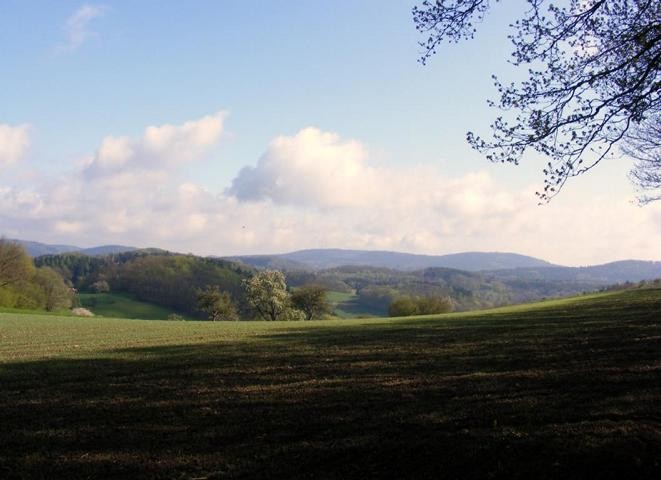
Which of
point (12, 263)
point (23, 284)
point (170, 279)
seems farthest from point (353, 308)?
point (12, 263)

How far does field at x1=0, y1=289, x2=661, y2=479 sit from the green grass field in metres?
107

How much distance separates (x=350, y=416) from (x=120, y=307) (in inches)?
4872

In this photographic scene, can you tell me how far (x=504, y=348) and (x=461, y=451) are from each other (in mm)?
11489

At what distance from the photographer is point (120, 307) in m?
122

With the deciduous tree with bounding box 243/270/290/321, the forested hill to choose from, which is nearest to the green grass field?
the forested hill

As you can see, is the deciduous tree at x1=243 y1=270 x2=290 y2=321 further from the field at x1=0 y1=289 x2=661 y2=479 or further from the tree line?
the field at x1=0 y1=289 x2=661 y2=479

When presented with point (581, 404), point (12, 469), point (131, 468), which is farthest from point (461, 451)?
point (12, 469)

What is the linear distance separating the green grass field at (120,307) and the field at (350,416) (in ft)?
350

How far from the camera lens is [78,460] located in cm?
728

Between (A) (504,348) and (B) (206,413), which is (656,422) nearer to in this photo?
(B) (206,413)

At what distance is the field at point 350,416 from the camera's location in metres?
6.32

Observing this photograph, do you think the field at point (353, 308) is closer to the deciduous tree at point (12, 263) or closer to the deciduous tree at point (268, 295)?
the deciduous tree at point (268, 295)

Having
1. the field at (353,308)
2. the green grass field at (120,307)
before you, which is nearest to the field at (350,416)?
the green grass field at (120,307)

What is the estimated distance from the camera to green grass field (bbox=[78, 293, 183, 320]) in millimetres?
116875
